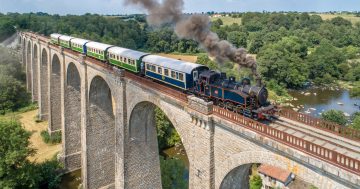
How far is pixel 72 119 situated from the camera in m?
34.8

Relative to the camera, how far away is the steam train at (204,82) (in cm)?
1548

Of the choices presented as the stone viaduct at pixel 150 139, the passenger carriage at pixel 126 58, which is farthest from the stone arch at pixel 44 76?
the passenger carriage at pixel 126 58

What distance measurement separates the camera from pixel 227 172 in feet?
45.0

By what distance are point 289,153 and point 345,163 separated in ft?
6.33

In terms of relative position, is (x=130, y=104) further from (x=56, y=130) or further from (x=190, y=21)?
(x=56, y=130)

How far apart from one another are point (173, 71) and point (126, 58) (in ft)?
23.5

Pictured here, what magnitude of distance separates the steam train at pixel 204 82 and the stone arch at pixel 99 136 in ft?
11.6

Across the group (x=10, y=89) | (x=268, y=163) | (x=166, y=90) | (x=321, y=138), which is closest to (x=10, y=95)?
(x=10, y=89)

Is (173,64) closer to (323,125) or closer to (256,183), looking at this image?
(323,125)

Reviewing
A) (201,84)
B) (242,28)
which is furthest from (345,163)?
(242,28)

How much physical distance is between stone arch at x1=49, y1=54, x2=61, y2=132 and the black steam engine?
26949mm

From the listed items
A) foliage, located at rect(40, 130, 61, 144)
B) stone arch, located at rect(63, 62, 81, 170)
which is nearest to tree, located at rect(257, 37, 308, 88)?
foliage, located at rect(40, 130, 61, 144)

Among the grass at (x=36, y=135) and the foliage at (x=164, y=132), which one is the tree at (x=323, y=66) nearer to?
the foliage at (x=164, y=132)

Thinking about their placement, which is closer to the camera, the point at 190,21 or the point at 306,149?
the point at 306,149
